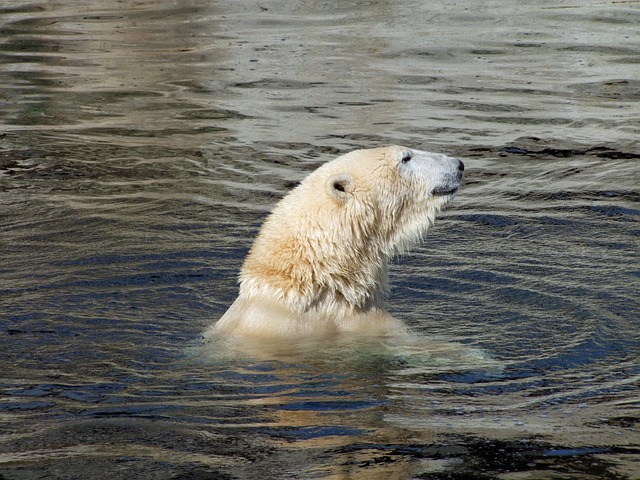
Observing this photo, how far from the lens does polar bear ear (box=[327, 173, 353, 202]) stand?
4707 mm

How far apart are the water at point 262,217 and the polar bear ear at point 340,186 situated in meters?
0.66

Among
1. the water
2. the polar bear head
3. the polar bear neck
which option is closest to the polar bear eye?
the polar bear head

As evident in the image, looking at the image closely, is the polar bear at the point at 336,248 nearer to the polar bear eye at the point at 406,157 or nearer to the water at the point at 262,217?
the polar bear eye at the point at 406,157

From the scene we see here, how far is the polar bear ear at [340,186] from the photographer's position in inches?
185

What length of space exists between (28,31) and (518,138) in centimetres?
830

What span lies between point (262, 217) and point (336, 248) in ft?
8.12

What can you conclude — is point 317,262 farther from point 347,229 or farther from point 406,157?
point 406,157

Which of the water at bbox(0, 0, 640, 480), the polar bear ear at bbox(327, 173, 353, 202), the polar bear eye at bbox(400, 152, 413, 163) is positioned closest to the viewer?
the water at bbox(0, 0, 640, 480)

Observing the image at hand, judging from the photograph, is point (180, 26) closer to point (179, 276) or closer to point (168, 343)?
point (179, 276)

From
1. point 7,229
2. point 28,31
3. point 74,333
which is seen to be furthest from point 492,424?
point 28,31

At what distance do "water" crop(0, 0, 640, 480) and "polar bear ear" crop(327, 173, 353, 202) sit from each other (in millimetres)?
655

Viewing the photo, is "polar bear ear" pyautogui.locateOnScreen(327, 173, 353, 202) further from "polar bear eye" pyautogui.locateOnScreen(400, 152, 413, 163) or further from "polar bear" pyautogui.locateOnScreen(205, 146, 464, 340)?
"polar bear eye" pyautogui.locateOnScreen(400, 152, 413, 163)

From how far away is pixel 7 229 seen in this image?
22.7 ft

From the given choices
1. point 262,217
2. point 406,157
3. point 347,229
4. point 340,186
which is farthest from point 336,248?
point 262,217
